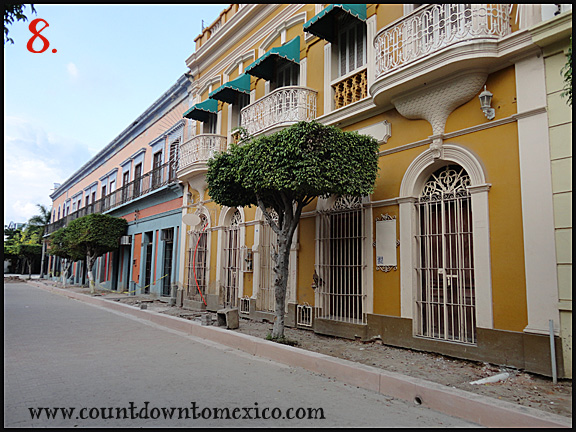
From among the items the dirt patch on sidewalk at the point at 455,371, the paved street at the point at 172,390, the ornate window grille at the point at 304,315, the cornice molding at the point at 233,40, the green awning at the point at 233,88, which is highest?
the cornice molding at the point at 233,40

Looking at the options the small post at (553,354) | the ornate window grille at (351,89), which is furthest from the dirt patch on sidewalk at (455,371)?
the ornate window grille at (351,89)

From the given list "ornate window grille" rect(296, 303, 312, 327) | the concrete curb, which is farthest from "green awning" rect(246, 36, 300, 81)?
the concrete curb

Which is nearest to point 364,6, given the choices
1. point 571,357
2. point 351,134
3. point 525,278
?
point 351,134

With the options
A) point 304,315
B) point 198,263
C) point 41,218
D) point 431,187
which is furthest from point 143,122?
point 41,218

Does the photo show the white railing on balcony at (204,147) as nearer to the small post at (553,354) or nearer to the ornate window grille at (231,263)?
the ornate window grille at (231,263)

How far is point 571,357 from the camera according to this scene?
206 inches

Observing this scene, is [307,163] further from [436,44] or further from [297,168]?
[436,44]

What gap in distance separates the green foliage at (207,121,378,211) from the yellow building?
0.88 metres

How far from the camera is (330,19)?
917 centimetres

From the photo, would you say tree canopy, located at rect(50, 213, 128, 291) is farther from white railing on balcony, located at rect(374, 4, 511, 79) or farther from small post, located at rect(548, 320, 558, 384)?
small post, located at rect(548, 320, 558, 384)

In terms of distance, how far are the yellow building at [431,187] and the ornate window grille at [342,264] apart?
3 centimetres

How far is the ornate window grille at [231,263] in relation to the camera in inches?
479

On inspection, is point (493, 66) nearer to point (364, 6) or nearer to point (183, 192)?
point (364, 6)

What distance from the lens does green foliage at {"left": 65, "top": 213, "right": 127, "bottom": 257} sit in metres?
19.5
